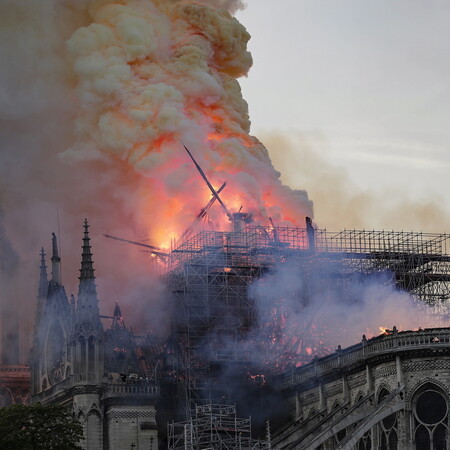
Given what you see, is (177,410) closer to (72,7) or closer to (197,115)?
(197,115)

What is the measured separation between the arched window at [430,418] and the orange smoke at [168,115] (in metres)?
35.4

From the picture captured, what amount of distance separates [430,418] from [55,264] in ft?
147

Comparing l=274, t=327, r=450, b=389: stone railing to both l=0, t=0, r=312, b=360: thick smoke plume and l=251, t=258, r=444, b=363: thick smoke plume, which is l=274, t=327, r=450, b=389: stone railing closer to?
l=251, t=258, r=444, b=363: thick smoke plume

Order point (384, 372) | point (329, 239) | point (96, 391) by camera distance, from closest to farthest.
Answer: point (384, 372)
point (96, 391)
point (329, 239)

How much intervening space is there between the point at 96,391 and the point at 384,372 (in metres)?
24.5

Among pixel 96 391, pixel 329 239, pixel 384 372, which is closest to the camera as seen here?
pixel 384 372

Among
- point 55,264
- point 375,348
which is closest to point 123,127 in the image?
point 55,264

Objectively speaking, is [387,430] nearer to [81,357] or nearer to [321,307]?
[321,307]

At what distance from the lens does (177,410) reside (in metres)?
124

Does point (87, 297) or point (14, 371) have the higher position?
point (14, 371)

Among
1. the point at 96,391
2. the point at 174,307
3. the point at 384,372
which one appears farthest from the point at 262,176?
the point at 384,372

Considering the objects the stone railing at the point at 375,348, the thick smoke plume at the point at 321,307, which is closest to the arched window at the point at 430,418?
the stone railing at the point at 375,348

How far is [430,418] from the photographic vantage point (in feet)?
336

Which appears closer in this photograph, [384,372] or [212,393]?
[384,372]
